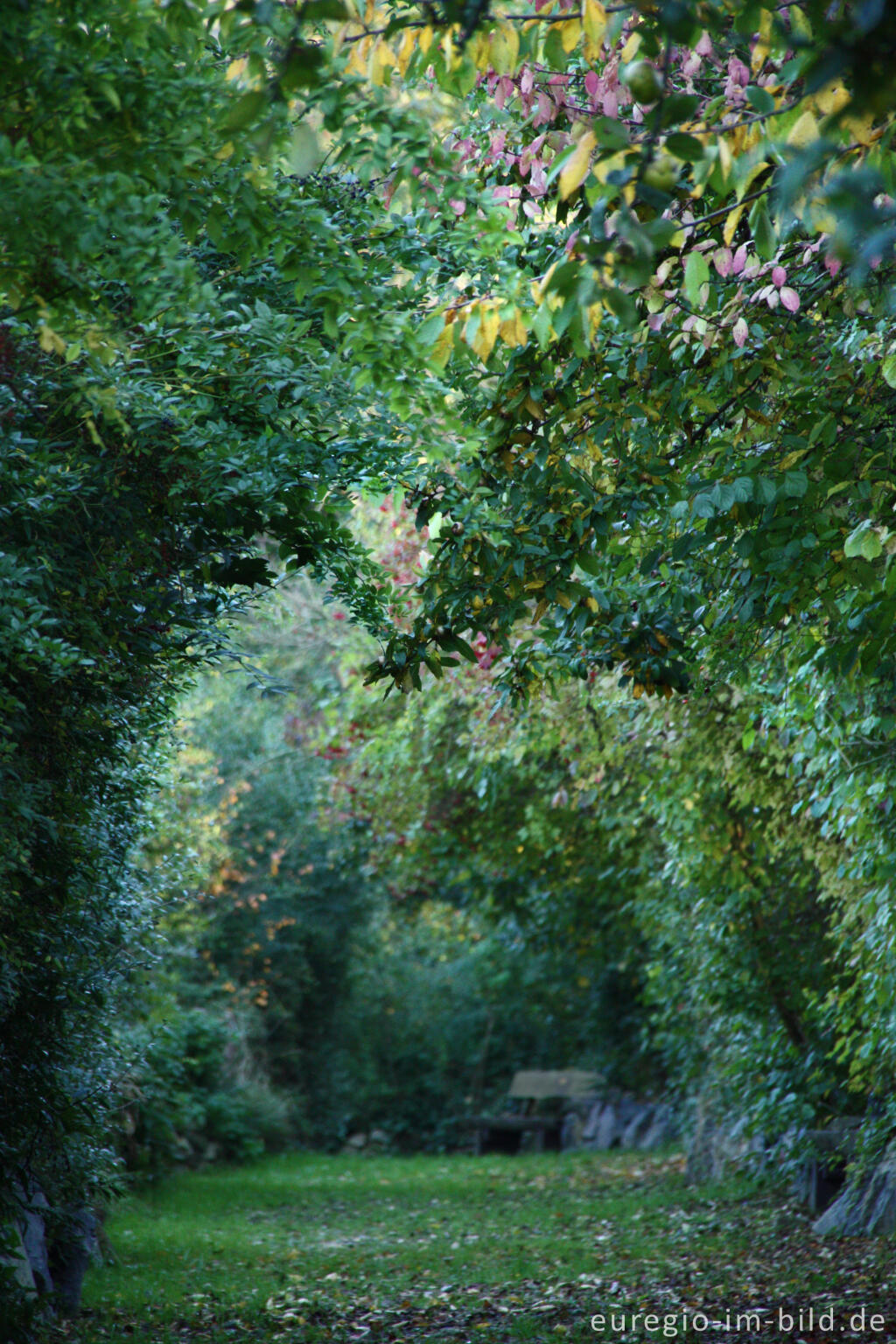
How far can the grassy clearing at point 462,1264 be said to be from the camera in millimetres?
5625

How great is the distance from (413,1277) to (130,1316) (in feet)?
5.96

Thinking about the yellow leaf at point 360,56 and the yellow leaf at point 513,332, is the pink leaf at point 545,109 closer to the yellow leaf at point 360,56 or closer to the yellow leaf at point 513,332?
the yellow leaf at point 360,56

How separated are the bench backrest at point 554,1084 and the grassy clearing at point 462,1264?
3610 millimetres

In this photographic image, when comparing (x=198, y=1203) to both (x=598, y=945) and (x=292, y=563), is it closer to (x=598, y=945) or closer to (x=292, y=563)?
(x=598, y=945)

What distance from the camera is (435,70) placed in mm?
3510

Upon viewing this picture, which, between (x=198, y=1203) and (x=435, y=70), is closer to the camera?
(x=435, y=70)

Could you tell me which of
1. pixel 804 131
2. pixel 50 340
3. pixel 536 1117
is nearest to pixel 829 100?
pixel 804 131

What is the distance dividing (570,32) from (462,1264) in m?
6.85

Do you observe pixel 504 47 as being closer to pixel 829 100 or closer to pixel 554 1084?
pixel 829 100

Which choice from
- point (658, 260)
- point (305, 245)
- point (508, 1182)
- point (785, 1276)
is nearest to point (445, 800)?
point (508, 1182)

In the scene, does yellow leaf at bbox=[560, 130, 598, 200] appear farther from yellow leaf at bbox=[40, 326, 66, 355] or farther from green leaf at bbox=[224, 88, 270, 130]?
yellow leaf at bbox=[40, 326, 66, 355]

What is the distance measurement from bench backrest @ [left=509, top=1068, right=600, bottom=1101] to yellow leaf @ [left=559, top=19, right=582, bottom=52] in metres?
14.4

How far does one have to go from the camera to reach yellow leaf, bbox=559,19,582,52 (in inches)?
122

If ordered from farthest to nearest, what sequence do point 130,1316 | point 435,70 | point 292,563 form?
point 130,1316 < point 292,563 < point 435,70
